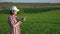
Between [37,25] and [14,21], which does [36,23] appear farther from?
[14,21]

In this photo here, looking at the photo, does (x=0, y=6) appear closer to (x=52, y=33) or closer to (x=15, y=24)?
(x=52, y=33)

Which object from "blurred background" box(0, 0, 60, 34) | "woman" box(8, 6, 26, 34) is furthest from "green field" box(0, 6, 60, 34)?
"woman" box(8, 6, 26, 34)

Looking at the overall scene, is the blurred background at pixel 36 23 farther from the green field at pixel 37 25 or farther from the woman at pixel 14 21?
the woman at pixel 14 21

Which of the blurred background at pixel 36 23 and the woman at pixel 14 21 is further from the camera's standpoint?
the blurred background at pixel 36 23

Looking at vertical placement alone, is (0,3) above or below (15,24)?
below

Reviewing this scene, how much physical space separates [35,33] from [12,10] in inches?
229

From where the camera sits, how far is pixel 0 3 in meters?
59.0

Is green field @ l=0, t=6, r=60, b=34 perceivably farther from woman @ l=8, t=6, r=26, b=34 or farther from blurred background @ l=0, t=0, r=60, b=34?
woman @ l=8, t=6, r=26, b=34

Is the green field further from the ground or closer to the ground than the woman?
closer to the ground

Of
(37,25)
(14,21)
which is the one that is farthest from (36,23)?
(14,21)

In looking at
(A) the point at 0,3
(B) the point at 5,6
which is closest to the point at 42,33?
(A) the point at 0,3

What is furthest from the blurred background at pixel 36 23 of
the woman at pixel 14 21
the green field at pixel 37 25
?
the woman at pixel 14 21

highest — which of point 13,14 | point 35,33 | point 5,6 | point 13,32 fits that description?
point 13,14

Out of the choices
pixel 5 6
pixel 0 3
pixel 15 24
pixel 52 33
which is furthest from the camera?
pixel 5 6
